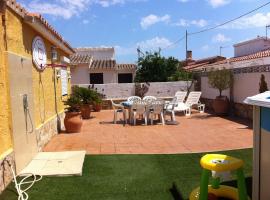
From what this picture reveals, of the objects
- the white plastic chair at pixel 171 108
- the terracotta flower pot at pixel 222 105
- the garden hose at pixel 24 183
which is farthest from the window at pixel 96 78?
the garden hose at pixel 24 183

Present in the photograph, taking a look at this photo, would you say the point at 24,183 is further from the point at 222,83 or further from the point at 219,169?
the point at 222,83

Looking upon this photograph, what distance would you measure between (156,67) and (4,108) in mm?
20839

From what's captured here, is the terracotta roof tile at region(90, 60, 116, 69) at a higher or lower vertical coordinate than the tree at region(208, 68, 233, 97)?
higher

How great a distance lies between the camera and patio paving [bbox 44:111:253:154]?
845cm

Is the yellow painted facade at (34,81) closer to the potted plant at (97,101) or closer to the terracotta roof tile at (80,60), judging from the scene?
the potted plant at (97,101)

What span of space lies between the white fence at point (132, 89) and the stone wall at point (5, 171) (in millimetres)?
14367

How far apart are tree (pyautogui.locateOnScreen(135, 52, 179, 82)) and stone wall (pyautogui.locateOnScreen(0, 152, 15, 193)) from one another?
20.6 metres

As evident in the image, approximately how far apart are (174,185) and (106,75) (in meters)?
25.1

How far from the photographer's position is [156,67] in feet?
84.9

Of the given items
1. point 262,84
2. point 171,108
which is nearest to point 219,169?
point 262,84

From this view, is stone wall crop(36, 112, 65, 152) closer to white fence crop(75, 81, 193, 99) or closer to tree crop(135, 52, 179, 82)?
white fence crop(75, 81, 193, 99)

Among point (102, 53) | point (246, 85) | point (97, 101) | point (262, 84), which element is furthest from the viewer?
point (102, 53)

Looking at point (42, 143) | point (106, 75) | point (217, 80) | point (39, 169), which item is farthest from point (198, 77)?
point (39, 169)

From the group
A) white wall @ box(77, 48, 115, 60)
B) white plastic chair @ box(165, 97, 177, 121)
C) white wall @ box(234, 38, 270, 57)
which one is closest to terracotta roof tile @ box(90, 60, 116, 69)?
white wall @ box(77, 48, 115, 60)
